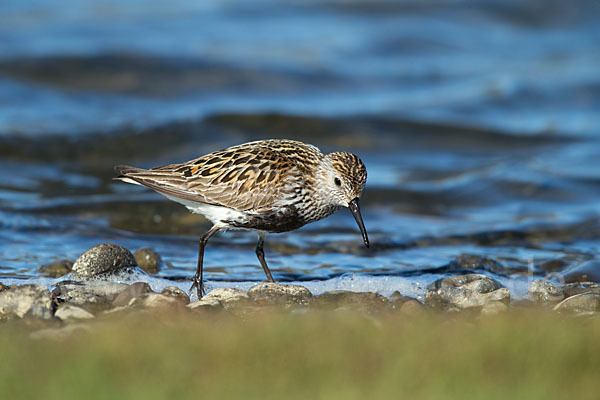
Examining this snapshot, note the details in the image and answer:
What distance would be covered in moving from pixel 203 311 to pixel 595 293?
142 inches

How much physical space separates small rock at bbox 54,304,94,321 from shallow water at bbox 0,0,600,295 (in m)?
2.07

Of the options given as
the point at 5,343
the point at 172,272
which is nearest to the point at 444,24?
the point at 172,272

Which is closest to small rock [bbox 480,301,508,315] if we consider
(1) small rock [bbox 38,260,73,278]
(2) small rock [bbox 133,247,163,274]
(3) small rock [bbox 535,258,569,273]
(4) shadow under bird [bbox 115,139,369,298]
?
(4) shadow under bird [bbox 115,139,369,298]

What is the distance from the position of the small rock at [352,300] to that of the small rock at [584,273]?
9.83 ft

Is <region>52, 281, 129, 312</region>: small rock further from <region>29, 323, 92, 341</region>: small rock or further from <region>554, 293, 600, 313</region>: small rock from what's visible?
<region>554, 293, 600, 313</region>: small rock

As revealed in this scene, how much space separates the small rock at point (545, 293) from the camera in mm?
7949

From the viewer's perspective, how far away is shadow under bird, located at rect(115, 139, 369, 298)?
8078mm

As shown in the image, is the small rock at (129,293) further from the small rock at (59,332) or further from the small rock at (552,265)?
the small rock at (552,265)

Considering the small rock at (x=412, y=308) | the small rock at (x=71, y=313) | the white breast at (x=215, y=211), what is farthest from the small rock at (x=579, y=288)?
the small rock at (x=71, y=313)

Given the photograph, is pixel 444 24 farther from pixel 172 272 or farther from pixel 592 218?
pixel 172 272

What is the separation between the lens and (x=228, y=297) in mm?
7168

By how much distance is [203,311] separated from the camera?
669 centimetres

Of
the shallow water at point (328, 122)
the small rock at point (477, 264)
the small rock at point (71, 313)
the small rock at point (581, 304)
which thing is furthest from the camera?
the shallow water at point (328, 122)

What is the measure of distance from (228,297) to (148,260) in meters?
2.56
